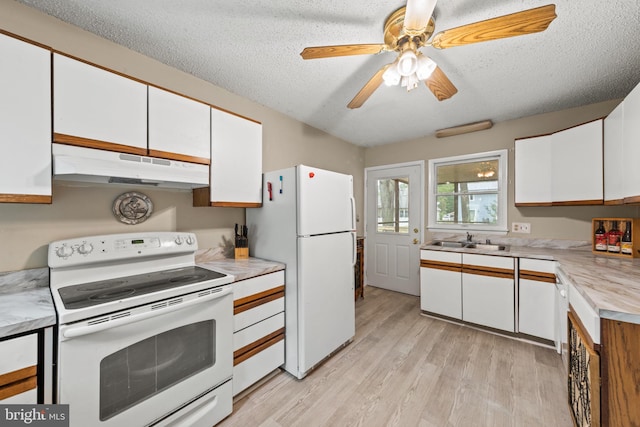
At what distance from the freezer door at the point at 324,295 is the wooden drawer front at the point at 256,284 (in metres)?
0.18

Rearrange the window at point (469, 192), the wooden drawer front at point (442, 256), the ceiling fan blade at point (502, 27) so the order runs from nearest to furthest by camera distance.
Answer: the ceiling fan blade at point (502, 27) → the wooden drawer front at point (442, 256) → the window at point (469, 192)

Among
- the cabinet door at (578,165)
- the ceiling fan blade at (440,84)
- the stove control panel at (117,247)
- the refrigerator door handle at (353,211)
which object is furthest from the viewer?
the refrigerator door handle at (353,211)

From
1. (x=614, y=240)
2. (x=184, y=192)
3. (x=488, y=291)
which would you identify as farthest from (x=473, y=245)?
(x=184, y=192)

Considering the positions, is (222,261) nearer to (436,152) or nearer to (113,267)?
(113,267)

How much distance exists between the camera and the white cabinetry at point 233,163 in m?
1.93

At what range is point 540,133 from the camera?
2.80 meters

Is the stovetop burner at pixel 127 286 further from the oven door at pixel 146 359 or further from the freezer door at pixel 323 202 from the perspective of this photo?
the freezer door at pixel 323 202

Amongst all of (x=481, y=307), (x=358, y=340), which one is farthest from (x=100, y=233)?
(x=481, y=307)

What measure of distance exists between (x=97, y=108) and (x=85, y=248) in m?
0.83

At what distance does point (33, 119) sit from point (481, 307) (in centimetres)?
380

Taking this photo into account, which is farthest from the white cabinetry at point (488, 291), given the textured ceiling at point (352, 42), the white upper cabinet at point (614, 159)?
the textured ceiling at point (352, 42)

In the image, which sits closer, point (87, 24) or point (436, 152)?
point (87, 24)

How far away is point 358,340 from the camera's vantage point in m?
2.52

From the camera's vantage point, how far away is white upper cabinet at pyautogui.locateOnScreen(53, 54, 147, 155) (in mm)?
1296
